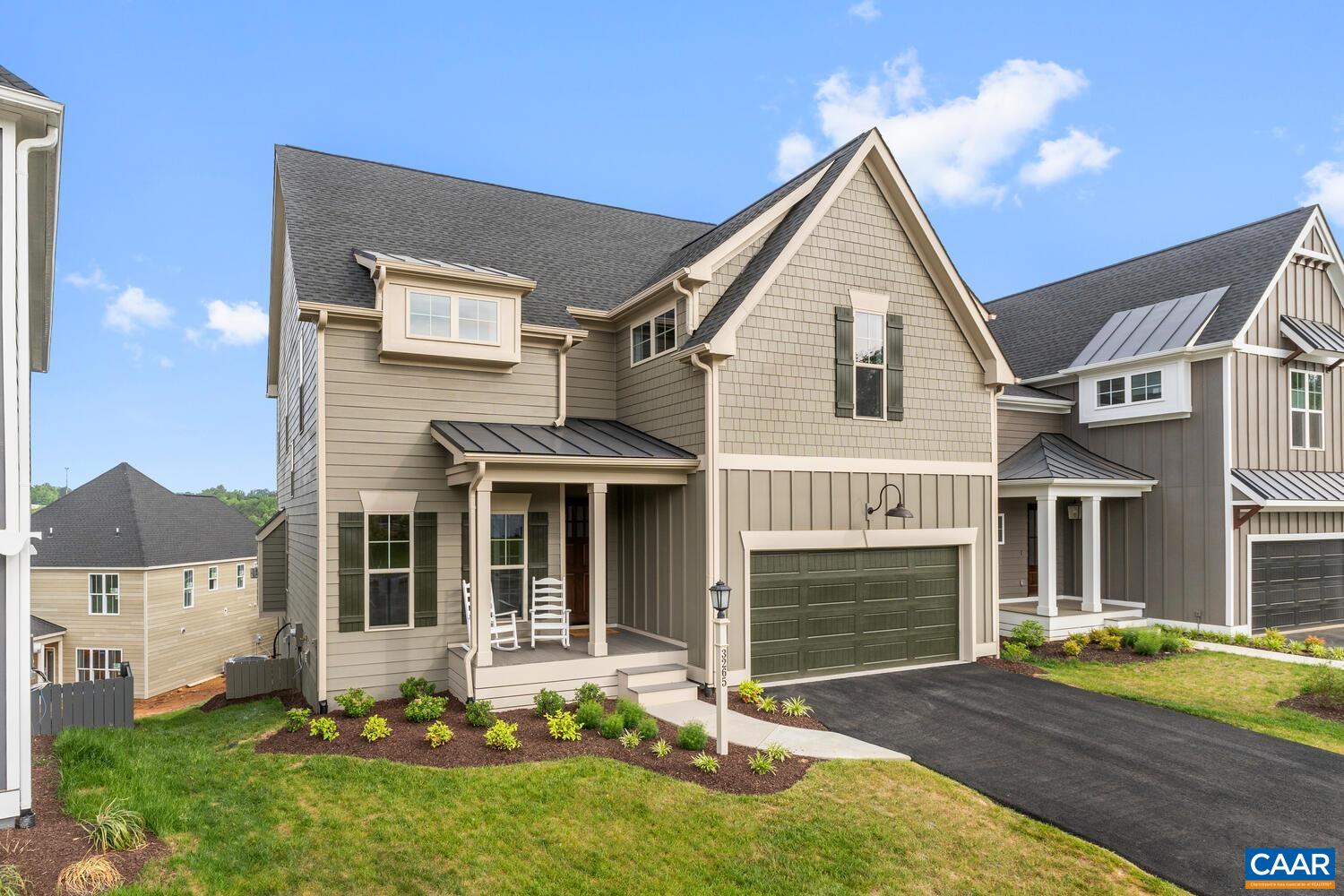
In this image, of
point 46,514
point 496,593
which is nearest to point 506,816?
point 496,593

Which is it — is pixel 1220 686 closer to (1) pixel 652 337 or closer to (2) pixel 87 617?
(1) pixel 652 337

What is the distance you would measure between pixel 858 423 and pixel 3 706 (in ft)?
Result: 36.0

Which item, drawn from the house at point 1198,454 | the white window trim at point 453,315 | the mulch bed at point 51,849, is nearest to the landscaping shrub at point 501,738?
the mulch bed at point 51,849

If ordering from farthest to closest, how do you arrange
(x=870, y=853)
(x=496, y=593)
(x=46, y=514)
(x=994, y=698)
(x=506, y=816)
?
(x=46, y=514)
(x=496, y=593)
(x=994, y=698)
(x=506, y=816)
(x=870, y=853)

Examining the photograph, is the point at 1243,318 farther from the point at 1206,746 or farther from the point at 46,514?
the point at 46,514

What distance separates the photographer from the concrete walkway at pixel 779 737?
8570 mm

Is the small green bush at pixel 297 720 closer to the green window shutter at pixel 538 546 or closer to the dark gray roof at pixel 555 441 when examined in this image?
the green window shutter at pixel 538 546

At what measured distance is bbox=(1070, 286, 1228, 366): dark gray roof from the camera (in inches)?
656

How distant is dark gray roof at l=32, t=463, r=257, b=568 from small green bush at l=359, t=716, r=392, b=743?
2002 centimetres

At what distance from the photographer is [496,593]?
12.2 metres

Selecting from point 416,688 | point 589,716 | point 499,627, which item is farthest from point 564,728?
point 416,688

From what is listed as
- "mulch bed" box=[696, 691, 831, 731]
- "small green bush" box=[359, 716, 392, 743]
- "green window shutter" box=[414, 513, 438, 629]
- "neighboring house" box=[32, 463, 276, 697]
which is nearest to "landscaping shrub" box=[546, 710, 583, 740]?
"small green bush" box=[359, 716, 392, 743]

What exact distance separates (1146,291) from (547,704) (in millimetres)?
18435

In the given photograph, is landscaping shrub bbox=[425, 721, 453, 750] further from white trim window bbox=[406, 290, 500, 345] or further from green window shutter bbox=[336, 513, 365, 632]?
white trim window bbox=[406, 290, 500, 345]
